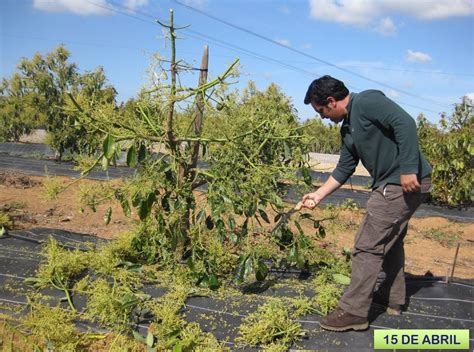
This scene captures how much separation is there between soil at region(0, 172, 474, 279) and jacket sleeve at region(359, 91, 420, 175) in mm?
2113

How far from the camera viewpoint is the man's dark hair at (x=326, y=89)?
8.23 ft

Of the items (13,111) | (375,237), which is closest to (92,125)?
(375,237)

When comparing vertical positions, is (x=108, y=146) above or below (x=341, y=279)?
above

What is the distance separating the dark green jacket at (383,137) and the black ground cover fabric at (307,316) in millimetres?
792

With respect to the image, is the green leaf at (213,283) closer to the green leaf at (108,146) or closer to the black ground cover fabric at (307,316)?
the black ground cover fabric at (307,316)

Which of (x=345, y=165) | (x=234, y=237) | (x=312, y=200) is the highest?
(x=345, y=165)

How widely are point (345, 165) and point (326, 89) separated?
0.54 m

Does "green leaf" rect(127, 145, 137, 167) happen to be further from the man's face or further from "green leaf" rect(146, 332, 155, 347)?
the man's face

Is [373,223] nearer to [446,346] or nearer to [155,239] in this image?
[446,346]

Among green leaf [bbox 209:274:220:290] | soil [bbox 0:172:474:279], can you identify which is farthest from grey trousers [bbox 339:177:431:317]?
soil [bbox 0:172:474:279]

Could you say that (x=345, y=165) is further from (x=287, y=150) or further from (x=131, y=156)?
(x=131, y=156)

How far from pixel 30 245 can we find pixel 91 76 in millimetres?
Result: 8500

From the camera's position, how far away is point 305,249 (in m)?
3.21

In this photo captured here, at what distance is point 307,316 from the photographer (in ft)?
8.41
